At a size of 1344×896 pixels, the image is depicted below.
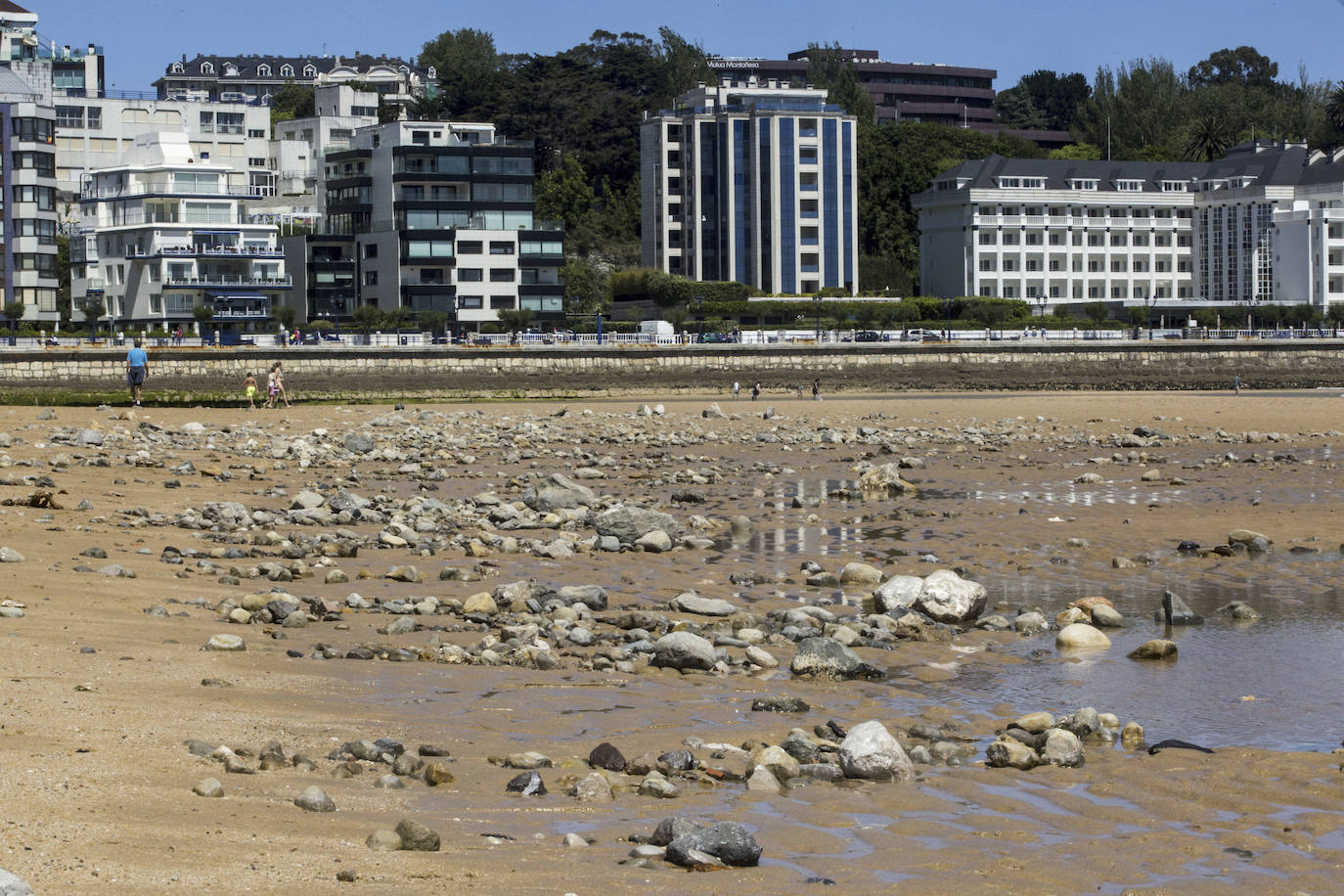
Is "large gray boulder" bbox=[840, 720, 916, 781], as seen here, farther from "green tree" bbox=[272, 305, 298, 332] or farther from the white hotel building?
the white hotel building

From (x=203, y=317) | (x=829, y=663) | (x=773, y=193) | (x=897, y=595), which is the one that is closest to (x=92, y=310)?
(x=203, y=317)

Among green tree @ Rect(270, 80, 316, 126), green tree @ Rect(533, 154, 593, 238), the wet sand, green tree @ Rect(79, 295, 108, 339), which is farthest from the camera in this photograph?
green tree @ Rect(270, 80, 316, 126)

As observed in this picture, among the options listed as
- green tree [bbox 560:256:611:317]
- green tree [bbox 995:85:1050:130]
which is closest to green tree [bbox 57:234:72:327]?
green tree [bbox 560:256:611:317]

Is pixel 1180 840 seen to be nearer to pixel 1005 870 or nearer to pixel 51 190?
pixel 1005 870

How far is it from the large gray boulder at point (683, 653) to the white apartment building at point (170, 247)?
82.5 m

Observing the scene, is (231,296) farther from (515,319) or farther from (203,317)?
(515,319)

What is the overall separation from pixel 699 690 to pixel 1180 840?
13.6 feet

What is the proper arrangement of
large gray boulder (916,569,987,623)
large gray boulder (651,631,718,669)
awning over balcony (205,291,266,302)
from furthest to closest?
awning over balcony (205,291,266,302) < large gray boulder (916,569,987,623) < large gray boulder (651,631,718,669)

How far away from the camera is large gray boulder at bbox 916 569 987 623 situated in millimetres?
14344

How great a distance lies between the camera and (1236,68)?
7023 inches

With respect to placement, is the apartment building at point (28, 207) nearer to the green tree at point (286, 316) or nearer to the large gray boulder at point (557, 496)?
the green tree at point (286, 316)

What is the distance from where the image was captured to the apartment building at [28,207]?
313 ft

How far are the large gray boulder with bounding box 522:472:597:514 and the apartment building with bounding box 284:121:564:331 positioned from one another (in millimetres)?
71798

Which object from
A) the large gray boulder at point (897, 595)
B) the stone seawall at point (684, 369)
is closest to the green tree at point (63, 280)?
the stone seawall at point (684, 369)
